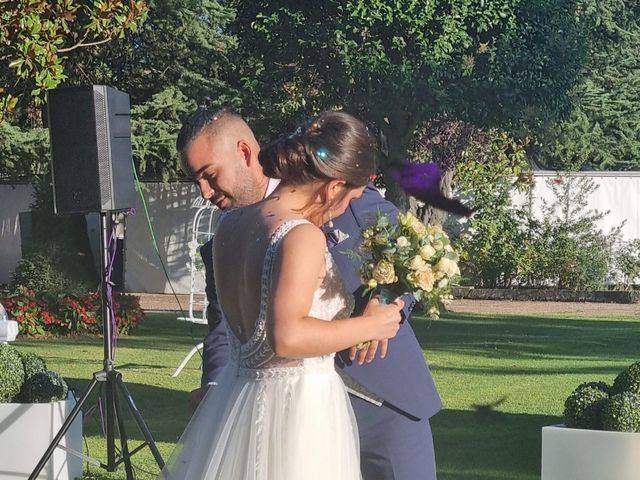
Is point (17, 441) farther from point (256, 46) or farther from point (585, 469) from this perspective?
point (256, 46)

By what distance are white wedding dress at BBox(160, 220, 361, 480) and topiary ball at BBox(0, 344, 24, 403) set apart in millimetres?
3727

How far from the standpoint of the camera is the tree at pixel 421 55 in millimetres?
18875

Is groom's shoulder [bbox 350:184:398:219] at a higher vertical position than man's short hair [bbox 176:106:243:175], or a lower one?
lower

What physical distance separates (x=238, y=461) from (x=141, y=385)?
8.72 m

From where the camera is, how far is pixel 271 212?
3.34 meters

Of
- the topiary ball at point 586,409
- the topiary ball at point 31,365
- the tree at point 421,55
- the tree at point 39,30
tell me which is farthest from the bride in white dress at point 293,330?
the tree at point 421,55

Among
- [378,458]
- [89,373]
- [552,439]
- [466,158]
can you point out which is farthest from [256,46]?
[378,458]

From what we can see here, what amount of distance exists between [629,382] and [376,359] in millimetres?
2878

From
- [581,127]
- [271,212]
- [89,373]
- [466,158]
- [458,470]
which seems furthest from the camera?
[581,127]

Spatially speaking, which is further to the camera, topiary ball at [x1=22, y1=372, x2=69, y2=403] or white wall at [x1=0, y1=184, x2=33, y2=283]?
white wall at [x1=0, y1=184, x2=33, y2=283]

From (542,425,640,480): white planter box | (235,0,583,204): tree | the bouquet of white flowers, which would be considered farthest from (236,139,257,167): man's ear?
(235,0,583,204): tree

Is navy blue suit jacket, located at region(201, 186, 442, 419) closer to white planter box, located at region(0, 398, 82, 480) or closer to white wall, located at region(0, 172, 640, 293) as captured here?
white planter box, located at region(0, 398, 82, 480)

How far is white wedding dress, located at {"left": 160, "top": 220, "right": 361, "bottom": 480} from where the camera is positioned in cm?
343

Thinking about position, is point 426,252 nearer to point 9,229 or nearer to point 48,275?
point 48,275
